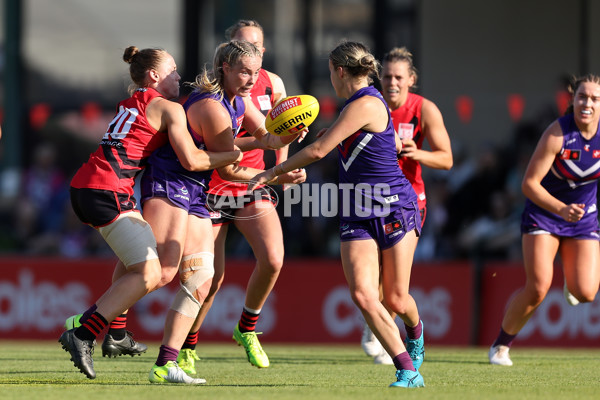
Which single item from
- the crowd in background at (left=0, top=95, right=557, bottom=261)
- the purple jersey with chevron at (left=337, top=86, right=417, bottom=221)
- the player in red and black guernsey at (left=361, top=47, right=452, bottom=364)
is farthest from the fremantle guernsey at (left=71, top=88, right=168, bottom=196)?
the crowd in background at (left=0, top=95, right=557, bottom=261)

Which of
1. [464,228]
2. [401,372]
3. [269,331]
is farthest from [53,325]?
[401,372]

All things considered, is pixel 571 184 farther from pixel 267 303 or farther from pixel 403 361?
pixel 267 303

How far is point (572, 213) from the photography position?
7805 mm

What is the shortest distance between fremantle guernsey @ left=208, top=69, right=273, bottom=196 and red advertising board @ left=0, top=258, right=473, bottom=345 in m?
4.66

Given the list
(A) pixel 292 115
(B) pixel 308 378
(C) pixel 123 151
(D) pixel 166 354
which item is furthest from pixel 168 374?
(A) pixel 292 115

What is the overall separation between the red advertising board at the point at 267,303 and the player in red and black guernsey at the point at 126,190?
5863mm

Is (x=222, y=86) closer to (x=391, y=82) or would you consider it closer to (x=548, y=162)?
(x=391, y=82)

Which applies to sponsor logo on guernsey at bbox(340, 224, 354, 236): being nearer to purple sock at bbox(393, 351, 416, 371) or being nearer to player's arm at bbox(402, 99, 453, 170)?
purple sock at bbox(393, 351, 416, 371)

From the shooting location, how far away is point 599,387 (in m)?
6.67

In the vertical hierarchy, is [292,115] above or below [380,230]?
above

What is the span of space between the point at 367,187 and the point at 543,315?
645 centimetres

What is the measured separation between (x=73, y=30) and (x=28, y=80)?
1.47 metres

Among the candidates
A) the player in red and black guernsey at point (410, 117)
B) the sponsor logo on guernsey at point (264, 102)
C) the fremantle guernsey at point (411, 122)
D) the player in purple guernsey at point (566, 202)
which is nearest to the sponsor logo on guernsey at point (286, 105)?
the sponsor logo on guernsey at point (264, 102)

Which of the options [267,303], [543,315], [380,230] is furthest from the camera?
[267,303]
